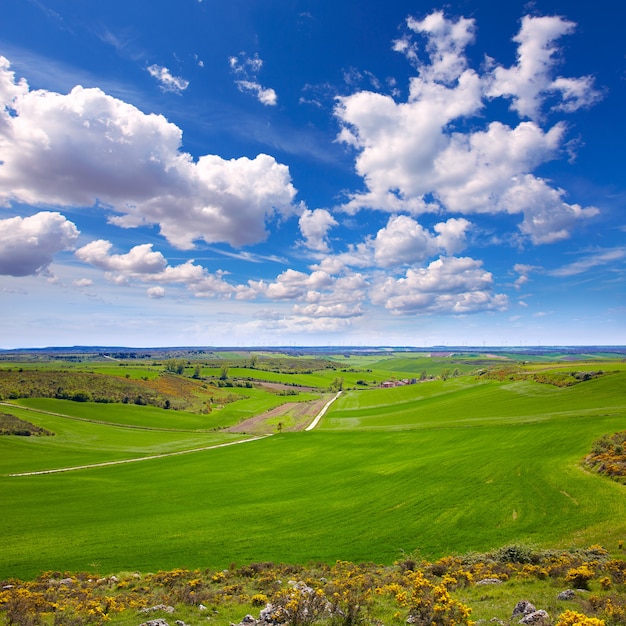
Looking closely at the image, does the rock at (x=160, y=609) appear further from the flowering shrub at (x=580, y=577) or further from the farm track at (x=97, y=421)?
the farm track at (x=97, y=421)

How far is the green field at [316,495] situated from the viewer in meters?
25.9

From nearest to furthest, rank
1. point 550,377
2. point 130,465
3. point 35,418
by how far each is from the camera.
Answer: point 130,465, point 35,418, point 550,377

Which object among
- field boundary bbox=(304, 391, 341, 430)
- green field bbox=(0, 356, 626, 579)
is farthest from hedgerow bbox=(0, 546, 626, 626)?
field boundary bbox=(304, 391, 341, 430)

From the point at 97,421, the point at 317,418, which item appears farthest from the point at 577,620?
the point at 97,421

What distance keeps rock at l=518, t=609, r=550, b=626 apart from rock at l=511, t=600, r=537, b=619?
45 centimetres

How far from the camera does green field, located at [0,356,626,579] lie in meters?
25.9

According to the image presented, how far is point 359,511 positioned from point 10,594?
24605 millimetres

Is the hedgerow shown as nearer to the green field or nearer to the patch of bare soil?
the green field

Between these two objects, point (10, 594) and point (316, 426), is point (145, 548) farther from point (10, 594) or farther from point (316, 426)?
point (316, 426)

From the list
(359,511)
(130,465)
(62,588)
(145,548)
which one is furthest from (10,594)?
(130,465)

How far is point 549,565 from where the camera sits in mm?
18719

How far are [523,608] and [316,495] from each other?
89.1 feet

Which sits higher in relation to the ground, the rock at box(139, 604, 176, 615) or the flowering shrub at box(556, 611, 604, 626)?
the flowering shrub at box(556, 611, 604, 626)

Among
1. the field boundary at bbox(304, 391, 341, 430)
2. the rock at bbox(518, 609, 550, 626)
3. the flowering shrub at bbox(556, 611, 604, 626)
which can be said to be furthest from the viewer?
the field boundary at bbox(304, 391, 341, 430)
